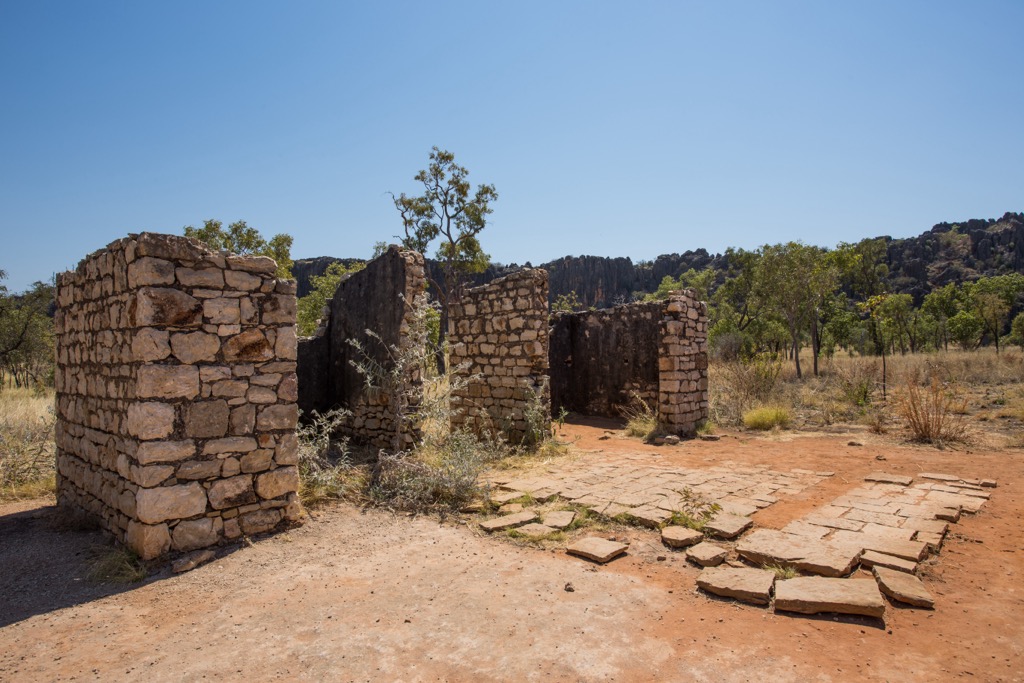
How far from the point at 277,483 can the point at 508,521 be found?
1.96m

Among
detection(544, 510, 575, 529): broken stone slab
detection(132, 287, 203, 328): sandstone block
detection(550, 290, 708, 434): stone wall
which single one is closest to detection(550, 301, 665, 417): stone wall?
detection(550, 290, 708, 434): stone wall

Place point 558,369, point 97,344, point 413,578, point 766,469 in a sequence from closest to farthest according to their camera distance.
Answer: point 413,578 → point 97,344 → point 766,469 → point 558,369

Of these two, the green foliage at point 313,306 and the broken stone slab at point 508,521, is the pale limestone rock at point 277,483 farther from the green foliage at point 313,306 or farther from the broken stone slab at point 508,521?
the green foliage at point 313,306

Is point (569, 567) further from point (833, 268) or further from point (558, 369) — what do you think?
point (833, 268)

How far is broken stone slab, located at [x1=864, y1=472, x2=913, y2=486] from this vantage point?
246 inches

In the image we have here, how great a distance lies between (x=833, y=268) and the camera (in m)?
20.1

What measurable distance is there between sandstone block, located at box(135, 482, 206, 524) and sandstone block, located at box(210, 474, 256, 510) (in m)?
0.09

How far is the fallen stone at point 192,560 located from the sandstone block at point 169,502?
0.94 feet

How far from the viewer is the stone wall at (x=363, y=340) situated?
757 centimetres

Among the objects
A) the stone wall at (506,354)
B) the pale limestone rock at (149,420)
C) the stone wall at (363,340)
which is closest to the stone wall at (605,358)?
the stone wall at (506,354)

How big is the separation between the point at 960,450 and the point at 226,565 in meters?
9.26

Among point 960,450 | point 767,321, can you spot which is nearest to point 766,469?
point 960,450

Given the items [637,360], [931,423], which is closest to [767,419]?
[931,423]

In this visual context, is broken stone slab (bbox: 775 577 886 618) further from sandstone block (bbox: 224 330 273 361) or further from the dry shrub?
the dry shrub
